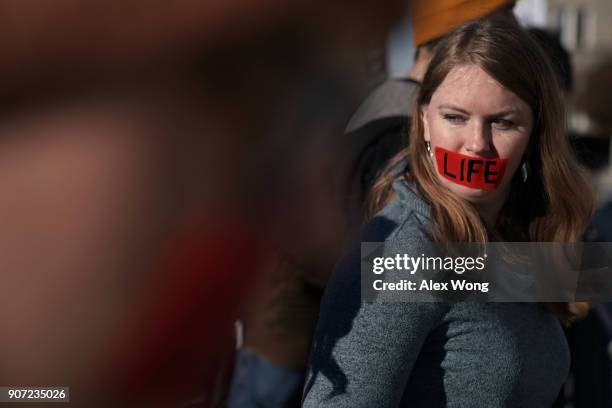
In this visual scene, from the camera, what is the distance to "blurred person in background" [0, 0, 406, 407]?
1062mm

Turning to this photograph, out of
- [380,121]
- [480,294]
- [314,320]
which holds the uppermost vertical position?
[380,121]

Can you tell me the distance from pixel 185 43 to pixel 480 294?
662mm

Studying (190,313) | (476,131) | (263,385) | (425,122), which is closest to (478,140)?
(476,131)

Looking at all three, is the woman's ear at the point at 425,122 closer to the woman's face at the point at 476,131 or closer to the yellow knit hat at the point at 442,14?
the woman's face at the point at 476,131

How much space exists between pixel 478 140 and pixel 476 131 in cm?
2

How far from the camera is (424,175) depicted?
1467mm

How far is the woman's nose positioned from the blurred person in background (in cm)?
32

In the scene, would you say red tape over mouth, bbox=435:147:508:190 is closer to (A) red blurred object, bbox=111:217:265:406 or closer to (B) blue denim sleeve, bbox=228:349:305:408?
(A) red blurred object, bbox=111:217:265:406

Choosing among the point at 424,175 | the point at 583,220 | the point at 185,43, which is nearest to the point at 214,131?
the point at 185,43

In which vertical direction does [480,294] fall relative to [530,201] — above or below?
below

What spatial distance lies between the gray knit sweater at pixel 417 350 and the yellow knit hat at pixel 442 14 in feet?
2.07

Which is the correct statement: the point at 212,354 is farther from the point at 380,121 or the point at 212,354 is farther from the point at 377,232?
the point at 380,121

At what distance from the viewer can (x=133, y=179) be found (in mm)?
1181

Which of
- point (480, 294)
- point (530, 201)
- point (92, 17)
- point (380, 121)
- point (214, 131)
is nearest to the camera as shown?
point (92, 17)
